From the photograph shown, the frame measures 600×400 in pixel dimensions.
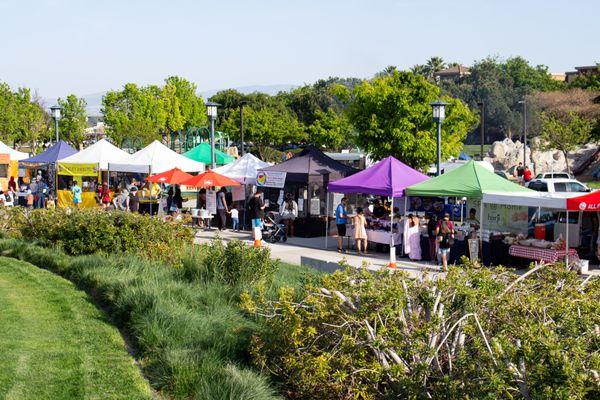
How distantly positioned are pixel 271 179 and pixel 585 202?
10742mm

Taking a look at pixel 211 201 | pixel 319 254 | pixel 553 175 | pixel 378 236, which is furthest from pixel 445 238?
pixel 553 175

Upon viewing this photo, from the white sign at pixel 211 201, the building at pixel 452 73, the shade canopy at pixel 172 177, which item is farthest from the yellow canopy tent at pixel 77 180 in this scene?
the building at pixel 452 73

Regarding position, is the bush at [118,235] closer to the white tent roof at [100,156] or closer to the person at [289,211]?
the person at [289,211]

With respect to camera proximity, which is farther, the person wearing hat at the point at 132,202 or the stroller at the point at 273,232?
the person wearing hat at the point at 132,202

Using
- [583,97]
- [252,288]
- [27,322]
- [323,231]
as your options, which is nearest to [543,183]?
[323,231]

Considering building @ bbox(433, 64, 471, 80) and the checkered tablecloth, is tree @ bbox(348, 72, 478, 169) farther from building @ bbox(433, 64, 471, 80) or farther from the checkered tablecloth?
building @ bbox(433, 64, 471, 80)

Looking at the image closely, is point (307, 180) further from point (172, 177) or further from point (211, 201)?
point (172, 177)

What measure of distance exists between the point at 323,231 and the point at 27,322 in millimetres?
14797

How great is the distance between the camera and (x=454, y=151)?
3422cm

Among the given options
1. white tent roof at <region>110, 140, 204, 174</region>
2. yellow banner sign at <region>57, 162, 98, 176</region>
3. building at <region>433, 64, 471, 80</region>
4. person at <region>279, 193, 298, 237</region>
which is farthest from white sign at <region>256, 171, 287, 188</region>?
building at <region>433, 64, 471, 80</region>

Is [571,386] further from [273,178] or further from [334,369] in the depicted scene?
[273,178]

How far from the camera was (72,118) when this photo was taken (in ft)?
198

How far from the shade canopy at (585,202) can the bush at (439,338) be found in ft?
28.0

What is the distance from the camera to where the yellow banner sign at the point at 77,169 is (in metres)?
30.4
